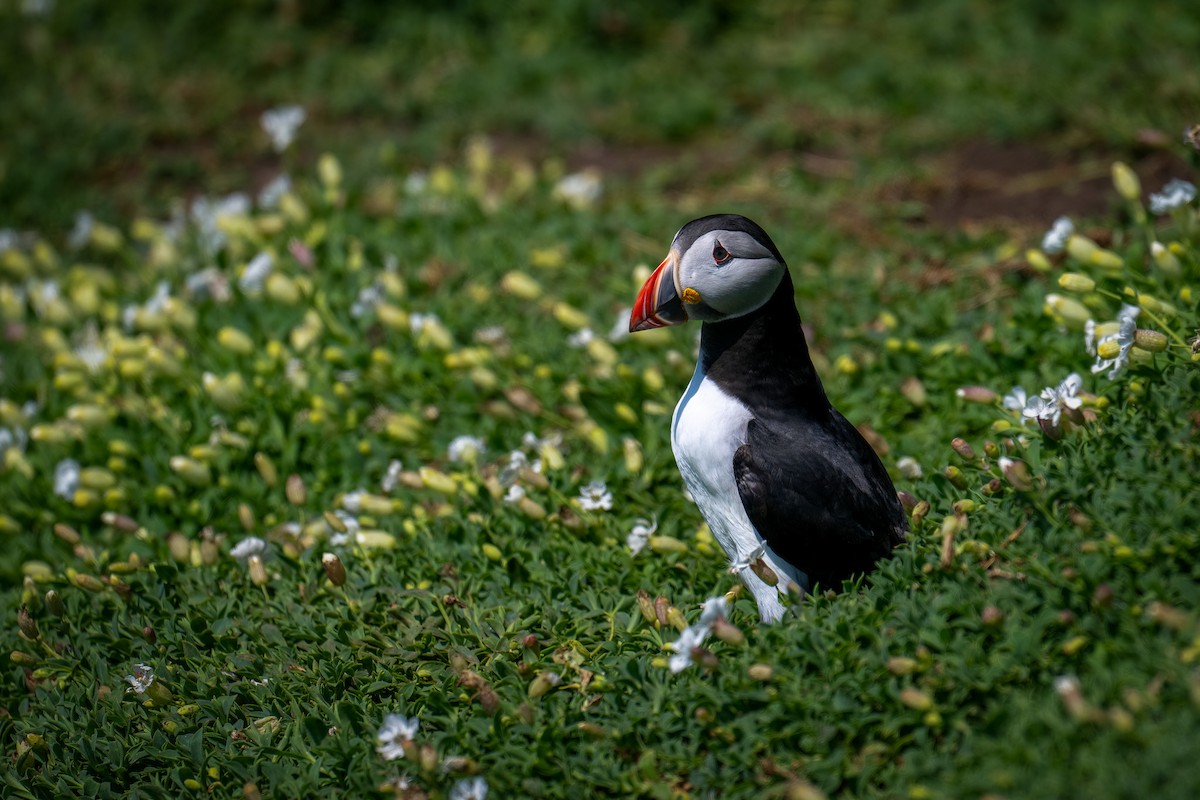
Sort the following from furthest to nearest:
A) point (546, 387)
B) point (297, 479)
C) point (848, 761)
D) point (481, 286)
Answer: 1. point (481, 286)
2. point (546, 387)
3. point (297, 479)
4. point (848, 761)

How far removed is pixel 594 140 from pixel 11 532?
3924 mm

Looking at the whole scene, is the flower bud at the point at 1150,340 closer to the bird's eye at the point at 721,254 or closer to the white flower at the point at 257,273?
the bird's eye at the point at 721,254

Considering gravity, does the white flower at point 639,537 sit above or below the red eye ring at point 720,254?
below

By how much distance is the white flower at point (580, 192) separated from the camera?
5711 mm

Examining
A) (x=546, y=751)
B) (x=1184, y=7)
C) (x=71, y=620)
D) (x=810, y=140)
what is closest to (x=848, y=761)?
(x=546, y=751)

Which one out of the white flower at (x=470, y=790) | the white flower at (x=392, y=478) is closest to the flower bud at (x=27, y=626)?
the white flower at (x=392, y=478)

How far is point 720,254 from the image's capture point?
9.67ft

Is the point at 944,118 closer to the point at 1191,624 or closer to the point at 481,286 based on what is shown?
the point at 481,286

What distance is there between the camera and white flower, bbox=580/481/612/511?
143 inches

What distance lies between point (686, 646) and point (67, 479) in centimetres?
282

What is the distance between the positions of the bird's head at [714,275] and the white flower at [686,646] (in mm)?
848

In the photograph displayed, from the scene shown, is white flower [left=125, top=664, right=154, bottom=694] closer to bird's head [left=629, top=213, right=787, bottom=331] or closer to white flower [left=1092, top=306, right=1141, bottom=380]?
bird's head [left=629, top=213, right=787, bottom=331]

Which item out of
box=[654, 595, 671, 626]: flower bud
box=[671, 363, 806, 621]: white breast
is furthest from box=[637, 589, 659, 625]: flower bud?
box=[671, 363, 806, 621]: white breast

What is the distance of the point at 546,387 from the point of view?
14.4 feet
